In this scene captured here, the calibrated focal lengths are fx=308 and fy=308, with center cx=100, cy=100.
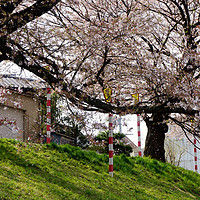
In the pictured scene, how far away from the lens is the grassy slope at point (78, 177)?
14.2 feet

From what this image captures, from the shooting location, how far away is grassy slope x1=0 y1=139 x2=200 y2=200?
14.2 feet

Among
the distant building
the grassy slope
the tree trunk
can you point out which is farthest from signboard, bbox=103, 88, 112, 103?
the distant building

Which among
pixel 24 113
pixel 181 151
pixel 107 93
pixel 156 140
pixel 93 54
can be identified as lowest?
pixel 181 151

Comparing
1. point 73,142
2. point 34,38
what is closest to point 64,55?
point 34,38

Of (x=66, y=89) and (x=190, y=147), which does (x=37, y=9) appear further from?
(x=190, y=147)

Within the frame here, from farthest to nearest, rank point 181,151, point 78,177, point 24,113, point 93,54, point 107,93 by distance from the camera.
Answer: point 181,151 → point 24,113 → point 78,177 → point 107,93 → point 93,54

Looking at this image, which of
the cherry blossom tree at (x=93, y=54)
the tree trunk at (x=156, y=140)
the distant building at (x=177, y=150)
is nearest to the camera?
the cherry blossom tree at (x=93, y=54)

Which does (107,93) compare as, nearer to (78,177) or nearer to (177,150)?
(78,177)

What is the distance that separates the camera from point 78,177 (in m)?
5.39

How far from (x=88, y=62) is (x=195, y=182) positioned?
16.4 ft

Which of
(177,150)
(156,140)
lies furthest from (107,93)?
(177,150)

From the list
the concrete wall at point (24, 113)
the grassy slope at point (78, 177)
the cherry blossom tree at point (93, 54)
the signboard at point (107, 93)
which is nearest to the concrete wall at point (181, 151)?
the grassy slope at point (78, 177)

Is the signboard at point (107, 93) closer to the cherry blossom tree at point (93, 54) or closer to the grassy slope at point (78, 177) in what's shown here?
the cherry blossom tree at point (93, 54)

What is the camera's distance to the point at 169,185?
7066 mm
